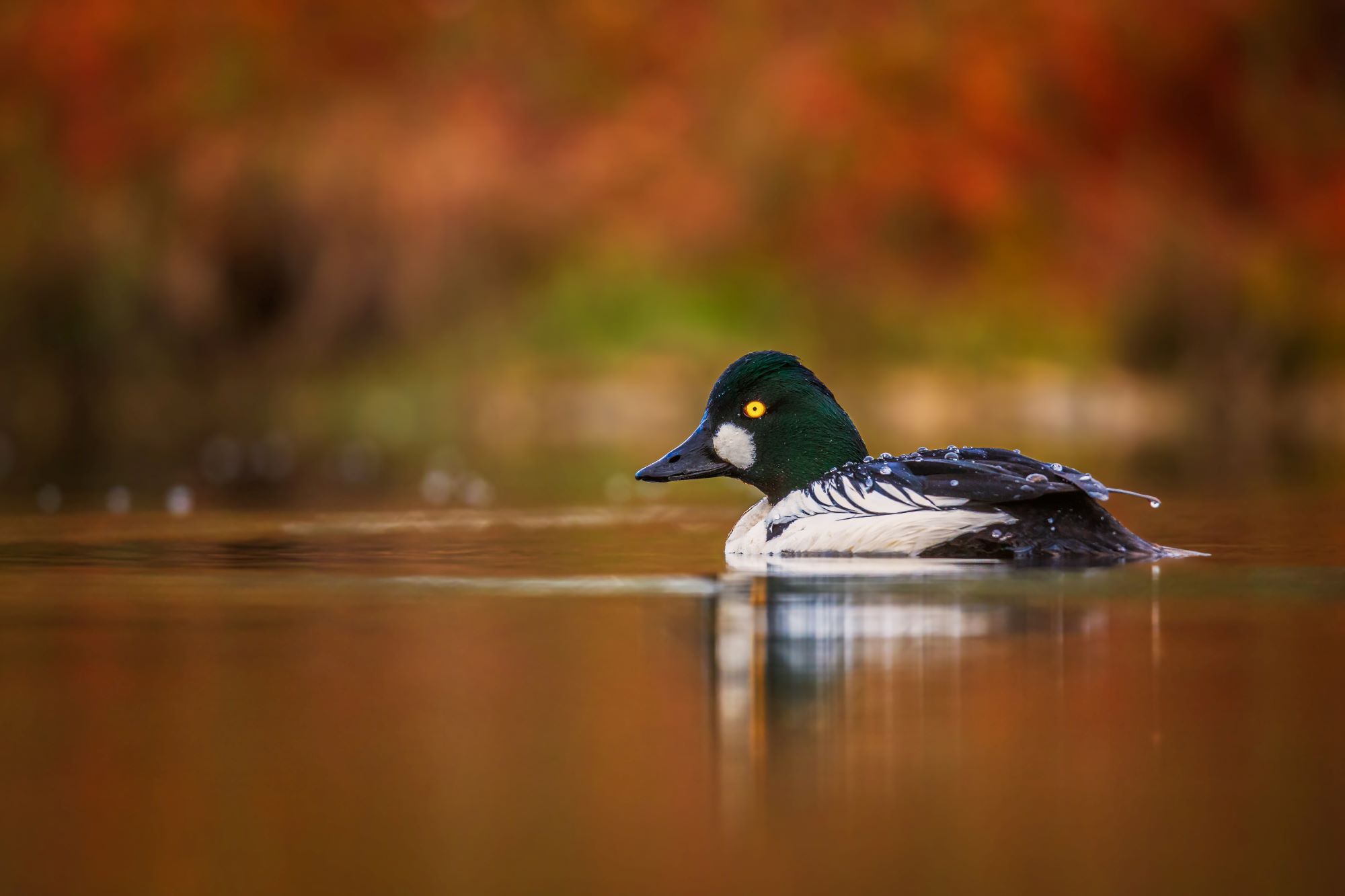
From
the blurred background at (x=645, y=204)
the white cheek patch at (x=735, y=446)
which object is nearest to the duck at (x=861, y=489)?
the white cheek patch at (x=735, y=446)

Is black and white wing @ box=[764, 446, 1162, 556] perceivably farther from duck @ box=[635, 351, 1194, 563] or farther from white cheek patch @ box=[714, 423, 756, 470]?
white cheek patch @ box=[714, 423, 756, 470]

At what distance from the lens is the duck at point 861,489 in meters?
7.23

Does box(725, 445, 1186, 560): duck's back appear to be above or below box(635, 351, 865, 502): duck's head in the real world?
below

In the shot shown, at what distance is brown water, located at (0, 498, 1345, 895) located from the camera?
3.17 meters

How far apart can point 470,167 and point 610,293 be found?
5343mm

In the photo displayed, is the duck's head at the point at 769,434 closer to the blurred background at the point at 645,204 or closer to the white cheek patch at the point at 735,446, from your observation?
the white cheek patch at the point at 735,446

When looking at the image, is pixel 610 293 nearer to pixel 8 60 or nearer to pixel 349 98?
pixel 349 98

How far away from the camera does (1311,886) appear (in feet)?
9.75

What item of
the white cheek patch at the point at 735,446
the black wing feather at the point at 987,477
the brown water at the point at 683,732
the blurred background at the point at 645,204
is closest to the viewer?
the brown water at the point at 683,732

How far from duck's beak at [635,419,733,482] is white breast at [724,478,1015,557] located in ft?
1.41

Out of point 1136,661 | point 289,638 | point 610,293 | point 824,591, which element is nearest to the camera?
point 1136,661


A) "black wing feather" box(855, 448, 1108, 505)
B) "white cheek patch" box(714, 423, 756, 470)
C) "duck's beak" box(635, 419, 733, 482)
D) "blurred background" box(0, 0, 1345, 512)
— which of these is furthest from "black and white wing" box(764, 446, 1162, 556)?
"blurred background" box(0, 0, 1345, 512)

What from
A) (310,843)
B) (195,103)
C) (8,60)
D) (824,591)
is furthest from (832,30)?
(310,843)

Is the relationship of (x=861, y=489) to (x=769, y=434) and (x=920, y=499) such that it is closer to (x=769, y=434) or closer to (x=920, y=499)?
(x=920, y=499)
